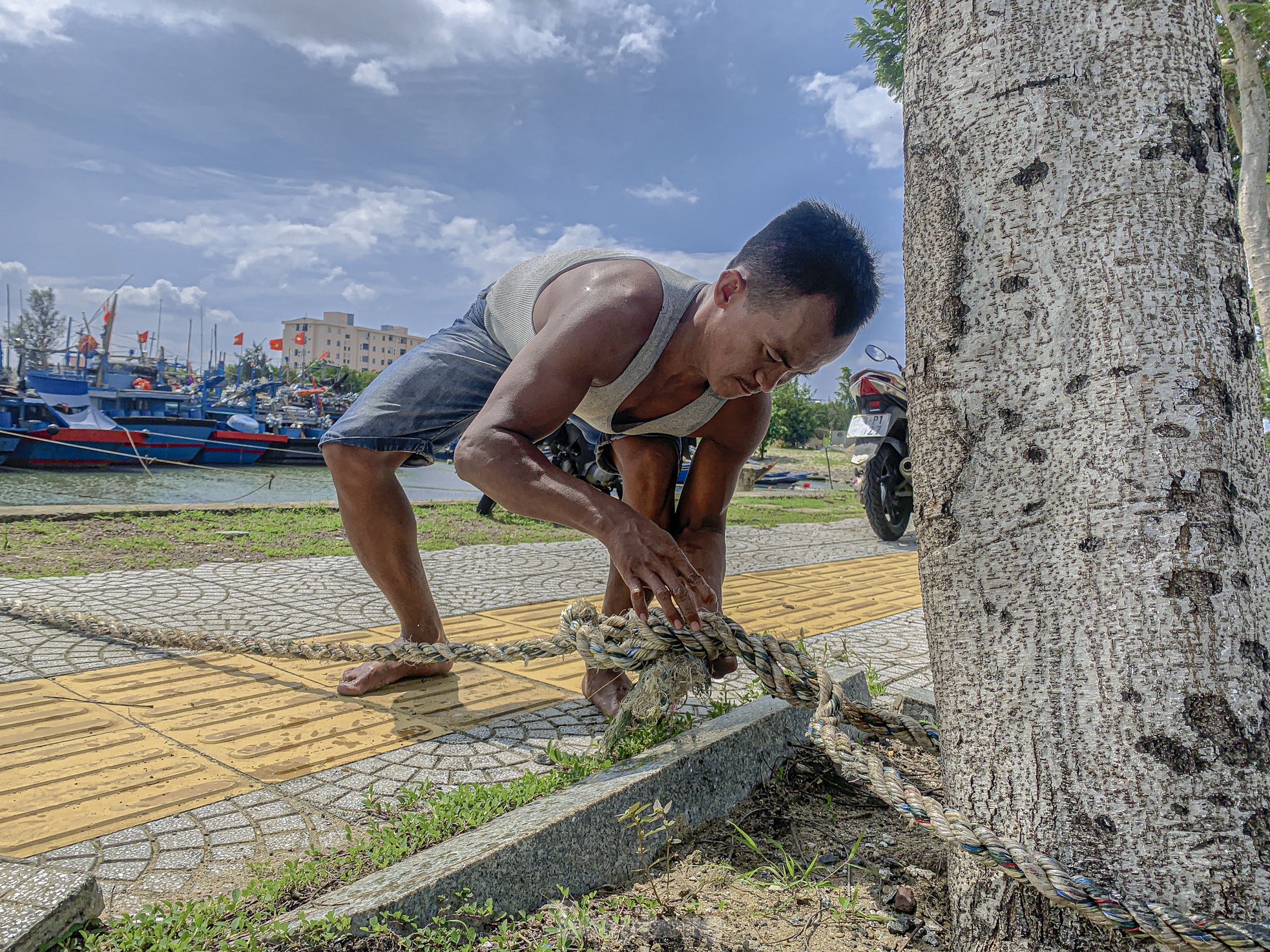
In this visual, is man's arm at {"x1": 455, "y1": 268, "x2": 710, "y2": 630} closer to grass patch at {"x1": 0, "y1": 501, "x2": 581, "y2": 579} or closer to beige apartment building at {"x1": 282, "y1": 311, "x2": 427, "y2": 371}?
grass patch at {"x1": 0, "y1": 501, "x2": 581, "y2": 579}

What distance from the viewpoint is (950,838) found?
49.7 inches

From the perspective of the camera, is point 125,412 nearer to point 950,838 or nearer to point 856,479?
point 856,479

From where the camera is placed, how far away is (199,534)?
6129 millimetres

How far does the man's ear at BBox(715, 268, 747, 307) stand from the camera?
7.34 ft

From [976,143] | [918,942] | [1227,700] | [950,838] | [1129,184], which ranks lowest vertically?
[918,942]

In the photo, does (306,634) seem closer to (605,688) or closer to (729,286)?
(605,688)

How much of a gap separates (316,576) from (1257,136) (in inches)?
370

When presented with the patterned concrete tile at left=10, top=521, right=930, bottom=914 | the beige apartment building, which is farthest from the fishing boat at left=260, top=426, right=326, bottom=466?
the beige apartment building

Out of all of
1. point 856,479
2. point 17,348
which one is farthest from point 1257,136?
point 17,348

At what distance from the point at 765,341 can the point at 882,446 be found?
5.68 metres

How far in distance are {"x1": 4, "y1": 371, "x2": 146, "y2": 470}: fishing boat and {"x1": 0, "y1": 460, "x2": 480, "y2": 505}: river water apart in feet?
1.17

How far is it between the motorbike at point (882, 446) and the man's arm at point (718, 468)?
4.75 meters

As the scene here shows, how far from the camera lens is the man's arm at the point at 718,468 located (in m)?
2.73

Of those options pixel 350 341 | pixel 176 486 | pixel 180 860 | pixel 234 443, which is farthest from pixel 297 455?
pixel 350 341
